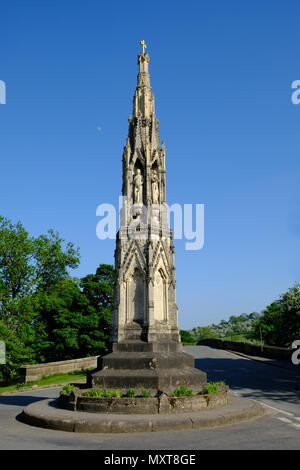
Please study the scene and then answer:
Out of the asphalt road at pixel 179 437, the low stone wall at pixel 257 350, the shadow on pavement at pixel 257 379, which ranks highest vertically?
the asphalt road at pixel 179 437

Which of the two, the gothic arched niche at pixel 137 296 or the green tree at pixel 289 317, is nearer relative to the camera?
the gothic arched niche at pixel 137 296

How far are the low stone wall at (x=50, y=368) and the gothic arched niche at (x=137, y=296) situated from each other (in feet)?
45.6

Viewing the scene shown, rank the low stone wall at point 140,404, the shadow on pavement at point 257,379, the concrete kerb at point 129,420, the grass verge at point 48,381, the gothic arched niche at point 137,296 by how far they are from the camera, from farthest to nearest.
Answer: the grass verge at point 48,381
the shadow on pavement at point 257,379
the gothic arched niche at point 137,296
the low stone wall at point 140,404
the concrete kerb at point 129,420

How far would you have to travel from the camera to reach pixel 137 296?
1329cm

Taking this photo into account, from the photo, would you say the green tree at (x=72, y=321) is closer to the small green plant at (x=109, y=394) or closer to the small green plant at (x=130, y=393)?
the small green plant at (x=109, y=394)

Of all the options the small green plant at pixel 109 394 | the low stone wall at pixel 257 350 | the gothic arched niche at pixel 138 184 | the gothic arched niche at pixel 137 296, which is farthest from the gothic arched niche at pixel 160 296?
the low stone wall at pixel 257 350

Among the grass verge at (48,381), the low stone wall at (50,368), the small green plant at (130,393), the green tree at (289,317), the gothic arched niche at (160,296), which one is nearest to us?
the small green plant at (130,393)

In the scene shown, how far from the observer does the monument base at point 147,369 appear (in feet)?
36.4

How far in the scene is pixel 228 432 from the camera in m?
8.54

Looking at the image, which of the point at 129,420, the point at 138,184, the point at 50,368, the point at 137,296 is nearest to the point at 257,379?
the point at 137,296

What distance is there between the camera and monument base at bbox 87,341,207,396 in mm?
11109

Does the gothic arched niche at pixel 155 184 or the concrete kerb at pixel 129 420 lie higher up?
the gothic arched niche at pixel 155 184
